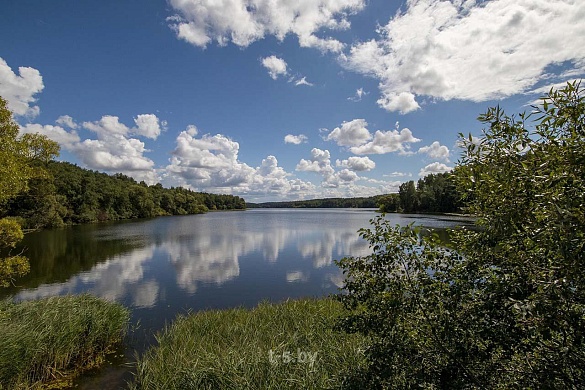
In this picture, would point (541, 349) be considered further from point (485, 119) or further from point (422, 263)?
point (485, 119)

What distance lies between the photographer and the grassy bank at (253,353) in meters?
6.48

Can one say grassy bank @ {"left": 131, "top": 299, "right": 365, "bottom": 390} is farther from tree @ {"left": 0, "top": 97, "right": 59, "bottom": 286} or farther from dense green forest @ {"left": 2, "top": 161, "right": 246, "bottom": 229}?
dense green forest @ {"left": 2, "top": 161, "right": 246, "bottom": 229}

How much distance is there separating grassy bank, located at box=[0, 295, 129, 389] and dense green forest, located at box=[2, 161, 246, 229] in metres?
31.3

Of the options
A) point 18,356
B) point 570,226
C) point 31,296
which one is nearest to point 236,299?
point 18,356

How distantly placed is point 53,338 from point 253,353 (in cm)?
636

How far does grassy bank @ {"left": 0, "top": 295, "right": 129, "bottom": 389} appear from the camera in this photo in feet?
24.5

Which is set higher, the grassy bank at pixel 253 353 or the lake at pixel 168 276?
the grassy bank at pixel 253 353

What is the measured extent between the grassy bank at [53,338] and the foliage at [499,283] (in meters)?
8.86

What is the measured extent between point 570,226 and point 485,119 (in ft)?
5.39

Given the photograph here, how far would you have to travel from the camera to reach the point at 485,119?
10.4 ft

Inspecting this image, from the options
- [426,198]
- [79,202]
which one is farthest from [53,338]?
[426,198]

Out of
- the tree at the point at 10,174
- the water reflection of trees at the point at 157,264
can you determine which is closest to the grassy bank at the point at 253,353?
the tree at the point at 10,174

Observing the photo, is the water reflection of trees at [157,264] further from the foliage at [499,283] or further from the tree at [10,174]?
the foliage at [499,283]

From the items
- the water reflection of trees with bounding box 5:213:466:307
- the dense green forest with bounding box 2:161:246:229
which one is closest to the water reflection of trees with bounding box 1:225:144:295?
the water reflection of trees with bounding box 5:213:466:307
